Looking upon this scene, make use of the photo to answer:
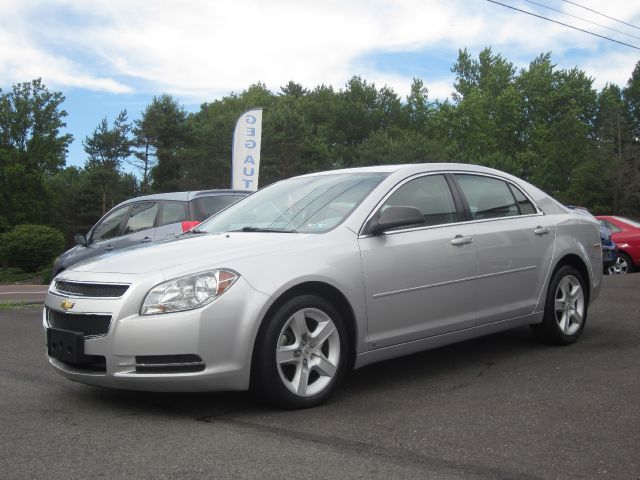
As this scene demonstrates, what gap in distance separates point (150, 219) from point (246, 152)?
7.97m

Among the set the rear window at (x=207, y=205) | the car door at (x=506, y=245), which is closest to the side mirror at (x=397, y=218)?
the car door at (x=506, y=245)

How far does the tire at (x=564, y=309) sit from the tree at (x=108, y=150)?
66.5 m

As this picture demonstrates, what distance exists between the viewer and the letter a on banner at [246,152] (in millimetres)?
17875

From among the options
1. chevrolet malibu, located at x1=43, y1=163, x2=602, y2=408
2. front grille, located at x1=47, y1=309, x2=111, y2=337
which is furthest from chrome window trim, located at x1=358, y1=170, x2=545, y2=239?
front grille, located at x1=47, y1=309, x2=111, y2=337

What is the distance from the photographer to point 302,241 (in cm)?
477

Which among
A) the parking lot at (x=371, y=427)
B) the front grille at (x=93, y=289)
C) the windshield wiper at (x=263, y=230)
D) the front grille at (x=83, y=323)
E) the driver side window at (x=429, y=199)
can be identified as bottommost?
the parking lot at (x=371, y=427)

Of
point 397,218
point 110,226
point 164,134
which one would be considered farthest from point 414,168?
point 164,134

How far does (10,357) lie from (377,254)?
358 centimetres

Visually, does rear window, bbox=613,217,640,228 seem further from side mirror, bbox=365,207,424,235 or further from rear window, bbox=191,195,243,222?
side mirror, bbox=365,207,424,235

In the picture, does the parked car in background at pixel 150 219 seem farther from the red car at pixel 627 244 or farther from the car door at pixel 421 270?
the red car at pixel 627 244

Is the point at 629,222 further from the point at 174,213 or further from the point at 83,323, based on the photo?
the point at 83,323

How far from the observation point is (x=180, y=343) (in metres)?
4.19

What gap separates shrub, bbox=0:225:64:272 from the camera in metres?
27.2

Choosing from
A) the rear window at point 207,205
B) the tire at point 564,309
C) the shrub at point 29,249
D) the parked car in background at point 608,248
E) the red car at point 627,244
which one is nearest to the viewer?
the tire at point 564,309
